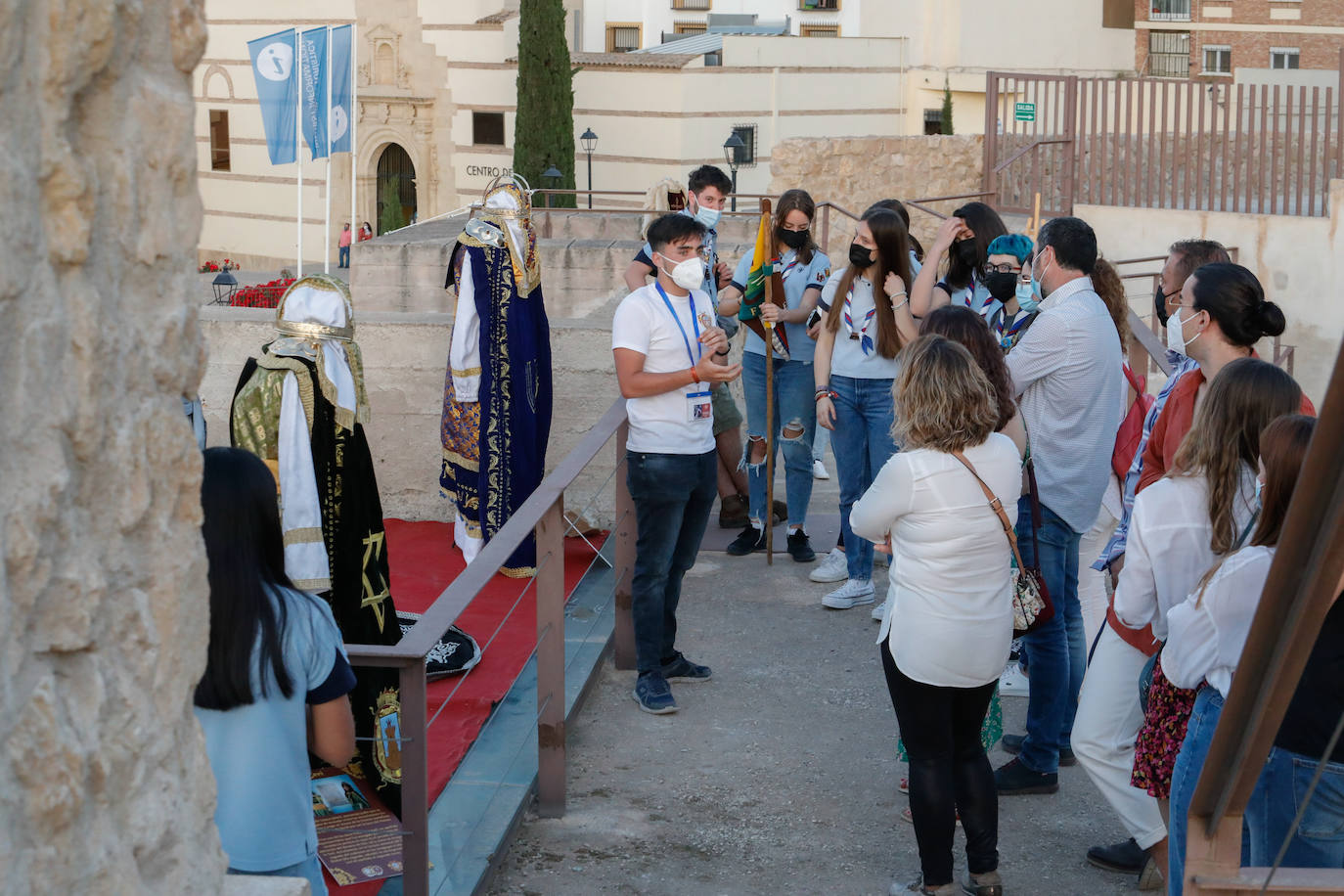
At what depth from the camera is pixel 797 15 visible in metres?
35.4

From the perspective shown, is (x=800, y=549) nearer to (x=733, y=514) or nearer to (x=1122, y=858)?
(x=733, y=514)

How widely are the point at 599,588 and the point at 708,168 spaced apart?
2.30 metres

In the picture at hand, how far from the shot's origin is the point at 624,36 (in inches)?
1398

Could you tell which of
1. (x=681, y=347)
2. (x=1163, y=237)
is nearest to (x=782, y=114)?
(x=1163, y=237)

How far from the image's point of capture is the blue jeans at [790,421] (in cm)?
637

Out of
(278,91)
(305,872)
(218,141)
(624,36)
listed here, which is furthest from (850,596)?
(218,141)

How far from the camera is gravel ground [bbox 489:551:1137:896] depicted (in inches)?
155

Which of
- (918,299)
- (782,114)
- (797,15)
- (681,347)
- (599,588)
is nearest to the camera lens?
(681,347)

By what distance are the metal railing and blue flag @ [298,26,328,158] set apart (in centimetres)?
1430

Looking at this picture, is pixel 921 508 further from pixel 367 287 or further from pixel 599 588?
pixel 367 287

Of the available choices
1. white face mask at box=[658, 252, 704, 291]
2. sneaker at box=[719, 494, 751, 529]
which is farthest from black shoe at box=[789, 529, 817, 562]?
white face mask at box=[658, 252, 704, 291]

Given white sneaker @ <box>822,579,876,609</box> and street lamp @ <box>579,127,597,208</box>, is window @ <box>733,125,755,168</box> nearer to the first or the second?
street lamp @ <box>579,127,597,208</box>

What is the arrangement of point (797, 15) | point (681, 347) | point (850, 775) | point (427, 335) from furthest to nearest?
point (797, 15) → point (427, 335) → point (681, 347) → point (850, 775)

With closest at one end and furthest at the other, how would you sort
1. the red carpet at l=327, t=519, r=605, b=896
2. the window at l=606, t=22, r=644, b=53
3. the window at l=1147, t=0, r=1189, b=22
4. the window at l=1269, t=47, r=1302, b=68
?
1. the red carpet at l=327, t=519, r=605, b=896
2. the window at l=606, t=22, r=644, b=53
3. the window at l=1269, t=47, r=1302, b=68
4. the window at l=1147, t=0, r=1189, b=22
